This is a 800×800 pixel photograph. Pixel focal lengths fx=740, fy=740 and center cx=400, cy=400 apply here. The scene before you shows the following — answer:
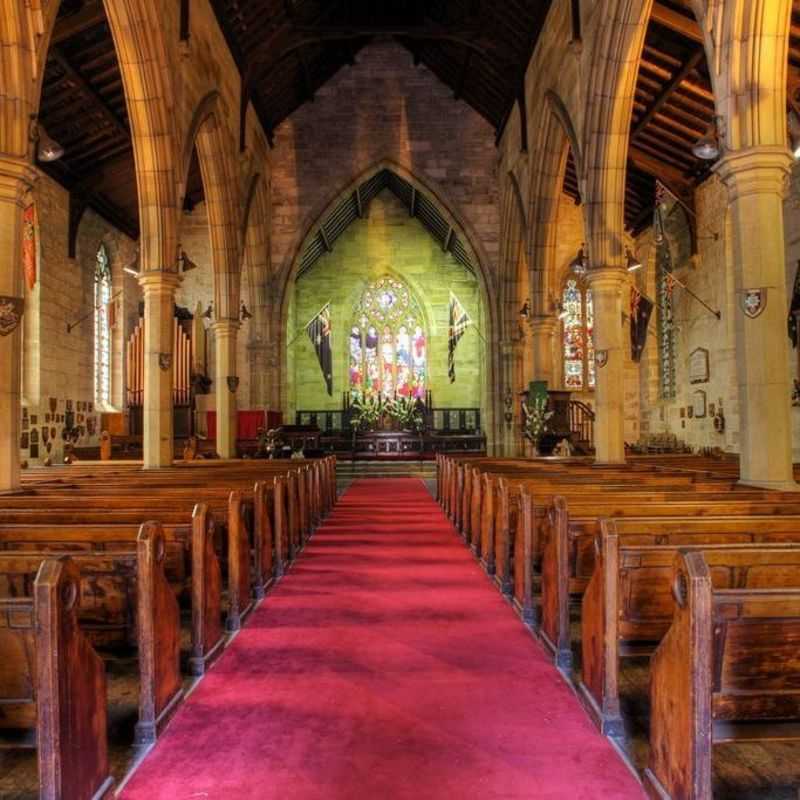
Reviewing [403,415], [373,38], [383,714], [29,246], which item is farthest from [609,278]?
[373,38]

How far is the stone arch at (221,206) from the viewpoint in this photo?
495 inches

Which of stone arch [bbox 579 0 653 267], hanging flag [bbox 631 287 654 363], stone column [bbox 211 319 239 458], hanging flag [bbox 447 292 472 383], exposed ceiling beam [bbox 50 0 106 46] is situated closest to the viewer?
stone arch [bbox 579 0 653 267]

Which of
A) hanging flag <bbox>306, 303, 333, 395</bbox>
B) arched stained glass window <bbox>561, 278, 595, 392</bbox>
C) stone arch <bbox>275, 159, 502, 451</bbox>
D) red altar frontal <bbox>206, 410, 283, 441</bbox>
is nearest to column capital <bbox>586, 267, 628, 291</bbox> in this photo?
stone arch <bbox>275, 159, 502, 451</bbox>

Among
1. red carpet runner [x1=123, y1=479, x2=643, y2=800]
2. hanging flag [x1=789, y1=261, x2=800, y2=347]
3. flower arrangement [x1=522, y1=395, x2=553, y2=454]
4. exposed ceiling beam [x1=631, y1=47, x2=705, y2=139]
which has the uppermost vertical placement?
exposed ceiling beam [x1=631, y1=47, x2=705, y2=139]

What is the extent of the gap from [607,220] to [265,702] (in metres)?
8.08

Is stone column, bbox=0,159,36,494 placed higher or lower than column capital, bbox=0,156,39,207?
lower

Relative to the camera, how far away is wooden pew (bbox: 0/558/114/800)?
6.40 ft

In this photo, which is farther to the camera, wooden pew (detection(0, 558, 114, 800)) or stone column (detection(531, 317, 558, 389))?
stone column (detection(531, 317, 558, 389))

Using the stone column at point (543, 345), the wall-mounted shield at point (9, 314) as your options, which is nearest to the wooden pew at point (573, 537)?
the wall-mounted shield at point (9, 314)

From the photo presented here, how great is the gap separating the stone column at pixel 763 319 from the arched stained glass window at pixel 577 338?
12808 mm

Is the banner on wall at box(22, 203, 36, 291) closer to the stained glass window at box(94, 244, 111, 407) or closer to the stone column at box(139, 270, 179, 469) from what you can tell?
the stone column at box(139, 270, 179, 469)

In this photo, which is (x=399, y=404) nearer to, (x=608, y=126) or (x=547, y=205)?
(x=547, y=205)

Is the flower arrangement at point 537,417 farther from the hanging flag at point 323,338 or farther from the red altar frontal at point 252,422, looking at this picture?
the hanging flag at point 323,338

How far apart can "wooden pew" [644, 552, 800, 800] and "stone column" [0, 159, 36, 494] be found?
5.32 metres
